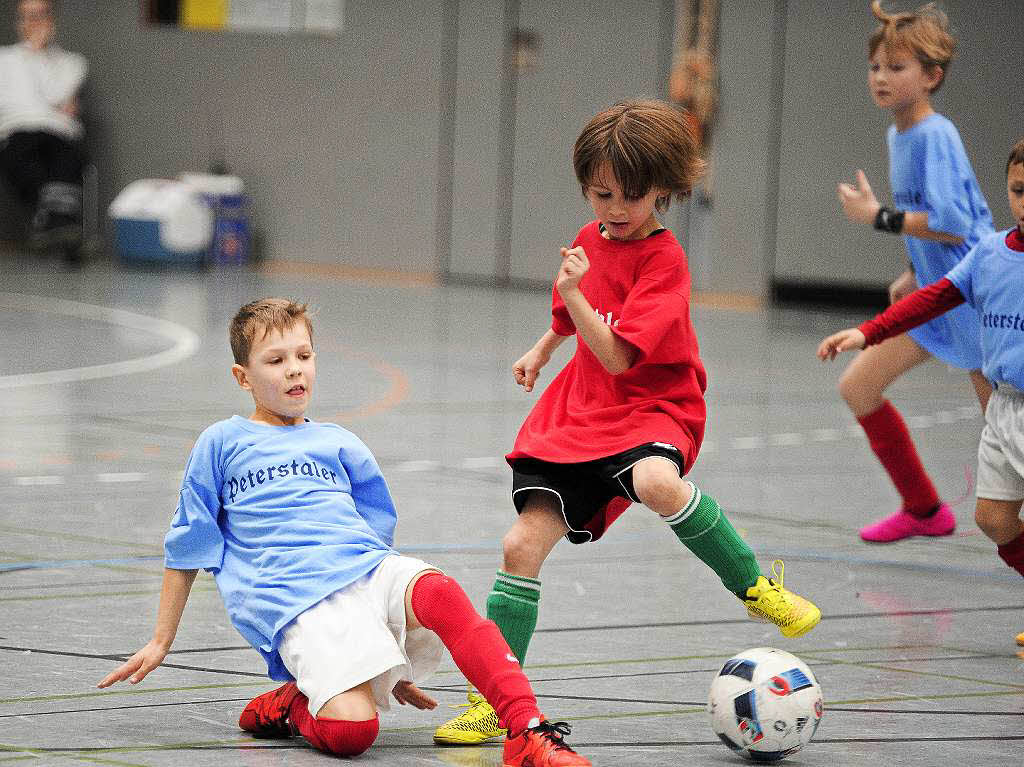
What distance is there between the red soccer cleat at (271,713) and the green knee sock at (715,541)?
2.69ft

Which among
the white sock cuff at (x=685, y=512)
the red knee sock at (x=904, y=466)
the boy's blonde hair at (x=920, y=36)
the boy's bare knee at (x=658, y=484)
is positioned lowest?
the red knee sock at (x=904, y=466)

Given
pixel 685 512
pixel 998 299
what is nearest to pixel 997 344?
pixel 998 299

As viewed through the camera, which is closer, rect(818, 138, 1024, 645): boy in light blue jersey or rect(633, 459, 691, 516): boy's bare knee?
rect(633, 459, 691, 516): boy's bare knee

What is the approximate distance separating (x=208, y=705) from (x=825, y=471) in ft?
12.0

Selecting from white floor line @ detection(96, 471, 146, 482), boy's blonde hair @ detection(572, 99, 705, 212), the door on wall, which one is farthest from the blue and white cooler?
boy's blonde hair @ detection(572, 99, 705, 212)

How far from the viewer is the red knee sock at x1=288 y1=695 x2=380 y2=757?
2.87 meters

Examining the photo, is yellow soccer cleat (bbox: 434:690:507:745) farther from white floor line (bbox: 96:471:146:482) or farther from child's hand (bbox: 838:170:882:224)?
white floor line (bbox: 96:471:146:482)

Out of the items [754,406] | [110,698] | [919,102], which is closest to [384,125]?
[754,406]

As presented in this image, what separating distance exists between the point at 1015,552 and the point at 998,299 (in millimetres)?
612

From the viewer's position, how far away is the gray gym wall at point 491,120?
12.7 metres

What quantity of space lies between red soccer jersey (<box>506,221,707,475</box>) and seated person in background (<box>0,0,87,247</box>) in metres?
12.1

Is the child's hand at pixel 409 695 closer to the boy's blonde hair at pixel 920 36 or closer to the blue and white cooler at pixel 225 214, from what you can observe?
the boy's blonde hair at pixel 920 36

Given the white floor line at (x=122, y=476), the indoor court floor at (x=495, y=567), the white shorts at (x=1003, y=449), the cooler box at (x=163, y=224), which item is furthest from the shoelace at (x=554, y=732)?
the cooler box at (x=163, y=224)

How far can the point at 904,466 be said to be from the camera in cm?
516
